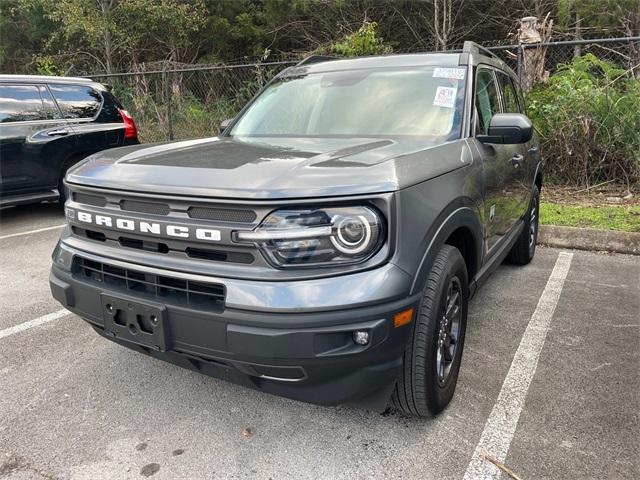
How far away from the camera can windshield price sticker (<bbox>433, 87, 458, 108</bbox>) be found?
3146 mm

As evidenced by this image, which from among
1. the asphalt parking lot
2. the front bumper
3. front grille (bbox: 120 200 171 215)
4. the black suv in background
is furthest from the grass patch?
the black suv in background

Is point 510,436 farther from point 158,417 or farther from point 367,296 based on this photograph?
point 158,417

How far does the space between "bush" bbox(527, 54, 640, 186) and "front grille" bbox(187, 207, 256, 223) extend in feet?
20.7

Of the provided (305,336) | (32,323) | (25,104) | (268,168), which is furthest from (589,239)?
(25,104)

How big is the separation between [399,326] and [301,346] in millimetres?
397

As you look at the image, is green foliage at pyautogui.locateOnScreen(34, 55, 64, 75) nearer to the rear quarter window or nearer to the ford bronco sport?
the rear quarter window

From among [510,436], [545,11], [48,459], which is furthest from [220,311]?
[545,11]

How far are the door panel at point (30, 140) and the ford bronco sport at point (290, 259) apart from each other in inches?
181

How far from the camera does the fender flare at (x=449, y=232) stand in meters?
2.15

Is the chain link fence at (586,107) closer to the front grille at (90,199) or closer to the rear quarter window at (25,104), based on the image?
the rear quarter window at (25,104)

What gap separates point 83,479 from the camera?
2193 mm

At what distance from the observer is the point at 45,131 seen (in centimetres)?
668

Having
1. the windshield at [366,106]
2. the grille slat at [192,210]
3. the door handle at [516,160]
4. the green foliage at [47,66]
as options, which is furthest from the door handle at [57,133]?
the green foliage at [47,66]

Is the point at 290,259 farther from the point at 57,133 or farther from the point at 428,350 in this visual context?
the point at 57,133
